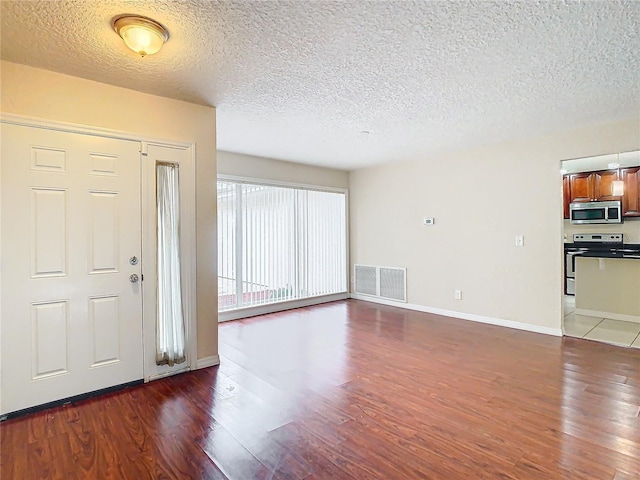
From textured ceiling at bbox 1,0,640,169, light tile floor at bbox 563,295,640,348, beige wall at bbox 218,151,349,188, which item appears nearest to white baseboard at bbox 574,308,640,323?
light tile floor at bbox 563,295,640,348

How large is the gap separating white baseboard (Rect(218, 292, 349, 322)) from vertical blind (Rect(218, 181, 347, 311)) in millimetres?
76

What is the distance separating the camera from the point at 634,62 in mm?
2523

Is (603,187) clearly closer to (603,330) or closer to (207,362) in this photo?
(603,330)

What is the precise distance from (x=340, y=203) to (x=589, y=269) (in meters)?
4.19

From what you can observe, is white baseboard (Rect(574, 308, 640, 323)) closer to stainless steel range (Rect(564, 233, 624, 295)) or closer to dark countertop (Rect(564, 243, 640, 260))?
dark countertop (Rect(564, 243, 640, 260))

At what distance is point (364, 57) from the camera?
246 centimetres

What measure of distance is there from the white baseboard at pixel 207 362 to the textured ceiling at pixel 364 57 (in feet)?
8.02

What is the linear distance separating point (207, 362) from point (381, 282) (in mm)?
3765

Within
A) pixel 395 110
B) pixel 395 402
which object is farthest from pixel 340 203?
pixel 395 402

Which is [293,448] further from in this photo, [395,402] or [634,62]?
[634,62]

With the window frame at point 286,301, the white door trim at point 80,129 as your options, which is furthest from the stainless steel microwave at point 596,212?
the white door trim at point 80,129

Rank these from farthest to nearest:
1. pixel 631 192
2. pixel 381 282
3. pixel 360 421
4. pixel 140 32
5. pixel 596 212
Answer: pixel 596 212
pixel 381 282
pixel 631 192
pixel 360 421
pixel 140 32

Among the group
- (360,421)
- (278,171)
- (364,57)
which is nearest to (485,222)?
(278,171)

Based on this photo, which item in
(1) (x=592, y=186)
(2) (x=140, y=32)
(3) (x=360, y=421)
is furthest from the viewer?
(1) (x=592, y=186)
